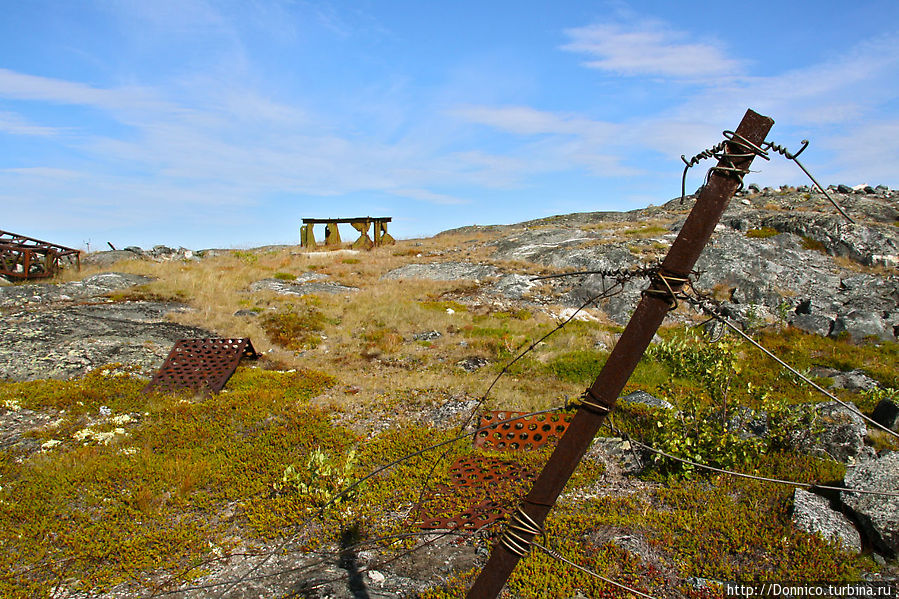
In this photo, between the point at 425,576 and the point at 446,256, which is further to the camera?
the point at 446,256

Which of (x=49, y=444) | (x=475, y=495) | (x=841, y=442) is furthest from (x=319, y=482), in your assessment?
(x=841, y=442)

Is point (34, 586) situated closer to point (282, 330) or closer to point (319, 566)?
point (319, 566)

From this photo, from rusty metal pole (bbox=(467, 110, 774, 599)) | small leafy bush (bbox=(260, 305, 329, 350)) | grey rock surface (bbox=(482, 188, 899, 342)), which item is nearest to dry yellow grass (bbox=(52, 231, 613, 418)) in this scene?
small leafy bush (bbox=(260, 305, 329, 350))

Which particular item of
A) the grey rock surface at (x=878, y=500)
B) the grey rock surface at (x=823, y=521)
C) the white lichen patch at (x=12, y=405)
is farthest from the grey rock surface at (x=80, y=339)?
the grey rock surface at (x=878, y=500)

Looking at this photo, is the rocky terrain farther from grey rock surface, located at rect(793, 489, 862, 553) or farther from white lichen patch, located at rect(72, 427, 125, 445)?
white lichen patch, located at rect(72, 427, 125, 445)

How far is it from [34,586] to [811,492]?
27.5 feet

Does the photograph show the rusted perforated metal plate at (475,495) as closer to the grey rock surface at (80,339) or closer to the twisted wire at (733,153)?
the twisted wire at (733,153)

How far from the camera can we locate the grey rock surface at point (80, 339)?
11320mm

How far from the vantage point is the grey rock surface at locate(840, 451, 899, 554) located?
200 inches

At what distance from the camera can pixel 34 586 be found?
5.01m

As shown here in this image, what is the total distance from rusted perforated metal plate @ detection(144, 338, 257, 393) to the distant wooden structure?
68.7ft

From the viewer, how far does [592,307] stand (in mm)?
17906

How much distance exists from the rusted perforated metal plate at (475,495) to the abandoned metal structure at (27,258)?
798 inches

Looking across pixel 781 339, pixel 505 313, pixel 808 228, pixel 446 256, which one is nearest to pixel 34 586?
pixel 505 313
